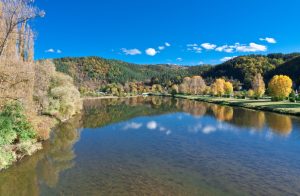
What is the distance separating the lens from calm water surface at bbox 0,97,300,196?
20312 mm

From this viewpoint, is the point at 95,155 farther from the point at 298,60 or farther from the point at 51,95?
the point at 298,60

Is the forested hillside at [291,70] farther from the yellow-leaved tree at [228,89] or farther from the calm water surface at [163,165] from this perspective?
the calm water surface at [163,165]

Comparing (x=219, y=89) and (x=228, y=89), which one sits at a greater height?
(x=219, y=89)

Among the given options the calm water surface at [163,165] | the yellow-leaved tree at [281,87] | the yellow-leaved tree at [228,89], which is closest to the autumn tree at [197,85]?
the yellow-leaved tree at [228,89]

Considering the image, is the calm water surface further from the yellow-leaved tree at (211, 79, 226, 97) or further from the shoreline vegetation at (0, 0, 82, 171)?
the yellow-leaved tree at (211, 79, 226, 97)

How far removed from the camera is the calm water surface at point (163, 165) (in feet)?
66.6

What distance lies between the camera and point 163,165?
25.8 m

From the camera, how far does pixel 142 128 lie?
4872cm

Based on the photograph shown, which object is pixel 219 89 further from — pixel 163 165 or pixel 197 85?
pixel 163 165

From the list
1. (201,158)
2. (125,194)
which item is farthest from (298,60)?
(125,194)

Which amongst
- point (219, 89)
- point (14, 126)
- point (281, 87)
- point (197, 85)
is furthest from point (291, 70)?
point (14, 126)

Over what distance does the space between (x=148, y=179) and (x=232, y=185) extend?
6244 mm

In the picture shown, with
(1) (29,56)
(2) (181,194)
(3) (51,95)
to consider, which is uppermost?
(1) (29,56)

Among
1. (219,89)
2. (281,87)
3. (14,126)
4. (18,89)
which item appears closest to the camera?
(18,89)
